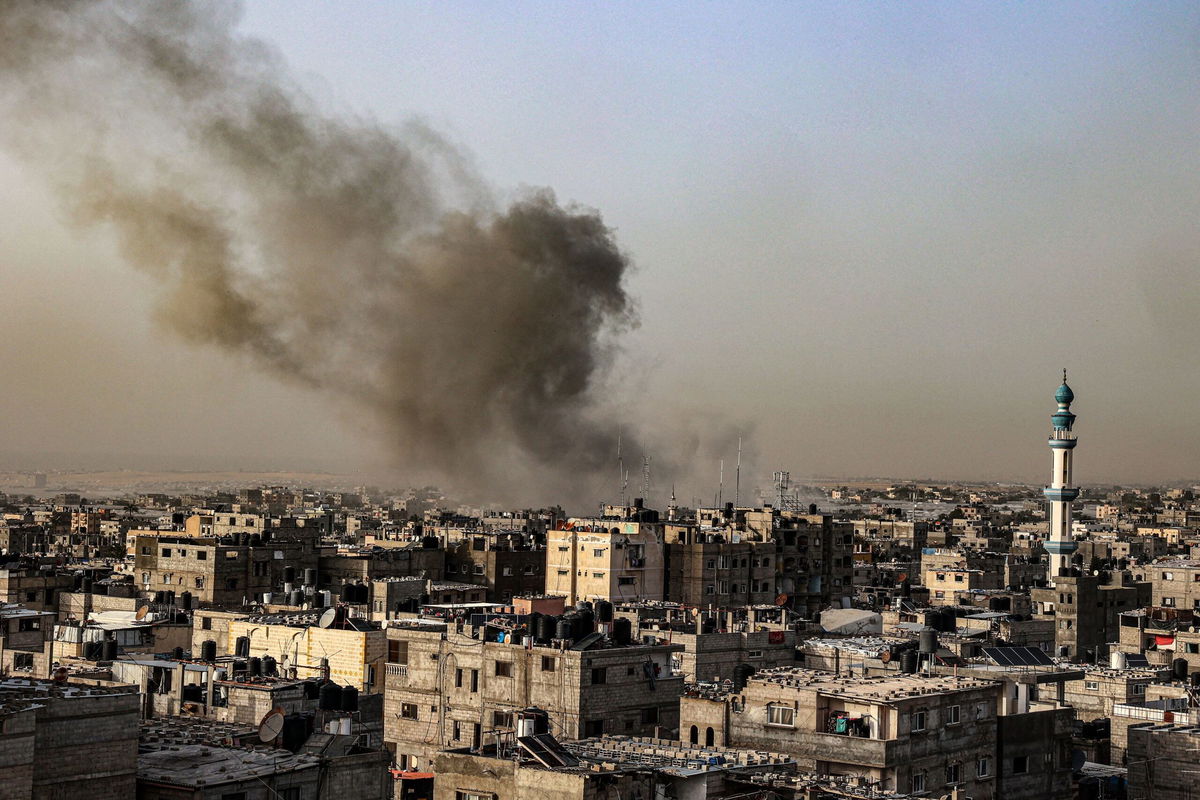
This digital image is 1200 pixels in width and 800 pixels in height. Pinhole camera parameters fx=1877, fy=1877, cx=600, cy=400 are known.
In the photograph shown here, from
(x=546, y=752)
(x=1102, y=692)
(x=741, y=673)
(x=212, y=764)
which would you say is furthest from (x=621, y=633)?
(x=212, y=764)

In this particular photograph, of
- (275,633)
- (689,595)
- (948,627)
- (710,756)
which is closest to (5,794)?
(710,756)

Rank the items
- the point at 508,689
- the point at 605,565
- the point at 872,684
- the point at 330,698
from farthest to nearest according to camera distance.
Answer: the point at 605,565 → the point at 508,689 → the point at 872,684 → the point at 330,698

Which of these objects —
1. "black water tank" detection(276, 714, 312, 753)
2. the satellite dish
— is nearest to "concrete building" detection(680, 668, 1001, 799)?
"black water tank" detection(276, 714, 312, 753)

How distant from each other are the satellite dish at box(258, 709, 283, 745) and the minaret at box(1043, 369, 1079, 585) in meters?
71.3

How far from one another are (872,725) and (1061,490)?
73092mm

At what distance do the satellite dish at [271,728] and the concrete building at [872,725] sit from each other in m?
9.70

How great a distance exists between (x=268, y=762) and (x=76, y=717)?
2.80 metres

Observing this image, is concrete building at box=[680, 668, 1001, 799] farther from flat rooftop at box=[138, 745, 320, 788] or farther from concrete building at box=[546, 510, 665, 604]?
concrete building at box=[546, 510, 665, 604]

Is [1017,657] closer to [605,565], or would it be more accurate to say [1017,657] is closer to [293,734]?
[605,565]

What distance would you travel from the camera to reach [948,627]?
54.4m

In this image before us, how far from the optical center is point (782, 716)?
33.4 m

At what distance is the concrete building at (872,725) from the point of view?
105ft

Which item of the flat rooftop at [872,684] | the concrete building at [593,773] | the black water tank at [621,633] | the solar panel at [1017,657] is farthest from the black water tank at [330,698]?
the solar panel at [1017,657]

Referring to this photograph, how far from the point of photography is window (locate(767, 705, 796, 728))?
109 feet
